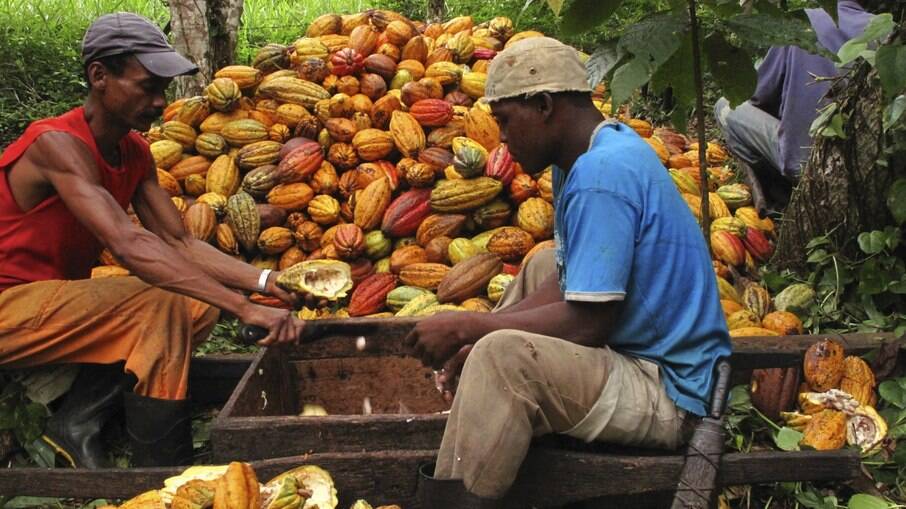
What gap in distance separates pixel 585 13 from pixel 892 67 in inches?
41.5

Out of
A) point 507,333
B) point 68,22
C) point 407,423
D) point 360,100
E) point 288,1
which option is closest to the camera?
point 507,333

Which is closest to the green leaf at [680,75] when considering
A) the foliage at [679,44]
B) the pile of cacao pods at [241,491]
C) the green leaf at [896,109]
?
the foliage at [679,44]

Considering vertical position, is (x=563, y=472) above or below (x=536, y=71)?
below

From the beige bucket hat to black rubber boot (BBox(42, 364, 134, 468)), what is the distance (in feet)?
6.62

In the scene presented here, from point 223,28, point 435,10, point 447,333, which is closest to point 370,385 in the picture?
point 447,333

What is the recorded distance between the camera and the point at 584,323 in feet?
8.45

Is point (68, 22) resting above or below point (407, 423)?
above

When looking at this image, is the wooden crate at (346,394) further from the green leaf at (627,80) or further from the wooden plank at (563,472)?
the green leaf at (627,80)

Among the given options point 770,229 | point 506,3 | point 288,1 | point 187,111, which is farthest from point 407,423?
point 288,1

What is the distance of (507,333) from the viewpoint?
2.53 meters

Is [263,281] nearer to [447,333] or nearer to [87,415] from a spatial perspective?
[87,415]

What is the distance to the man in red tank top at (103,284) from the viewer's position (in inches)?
133

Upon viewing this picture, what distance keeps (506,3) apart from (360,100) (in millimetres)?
4844

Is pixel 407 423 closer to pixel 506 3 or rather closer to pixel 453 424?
pixel 453 424
